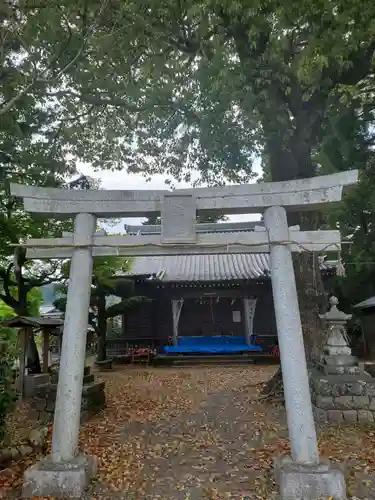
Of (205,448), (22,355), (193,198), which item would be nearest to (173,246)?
(193,198)

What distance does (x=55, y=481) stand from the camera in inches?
174

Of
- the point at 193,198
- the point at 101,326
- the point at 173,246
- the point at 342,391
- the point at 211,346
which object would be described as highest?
the point at 193,198

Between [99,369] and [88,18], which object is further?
[99,369]

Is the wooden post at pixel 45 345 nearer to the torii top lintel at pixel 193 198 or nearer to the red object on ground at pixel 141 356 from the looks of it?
the red object on ground at pixel 141 356

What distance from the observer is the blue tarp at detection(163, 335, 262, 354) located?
16.8 metres

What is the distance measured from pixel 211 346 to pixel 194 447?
435 inches

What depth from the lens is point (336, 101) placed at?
8711 millimetres

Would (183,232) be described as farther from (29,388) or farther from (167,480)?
(29,388)

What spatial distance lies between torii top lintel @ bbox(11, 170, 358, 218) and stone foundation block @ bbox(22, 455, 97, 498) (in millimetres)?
3181

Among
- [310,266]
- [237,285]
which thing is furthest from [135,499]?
[237,285]

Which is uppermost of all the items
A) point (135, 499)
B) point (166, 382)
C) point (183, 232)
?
point (183, 232)

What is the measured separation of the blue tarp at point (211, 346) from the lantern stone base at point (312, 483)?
1251 centimetres

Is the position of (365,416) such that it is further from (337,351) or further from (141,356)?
(141,356)

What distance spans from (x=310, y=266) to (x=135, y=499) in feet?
19.9
